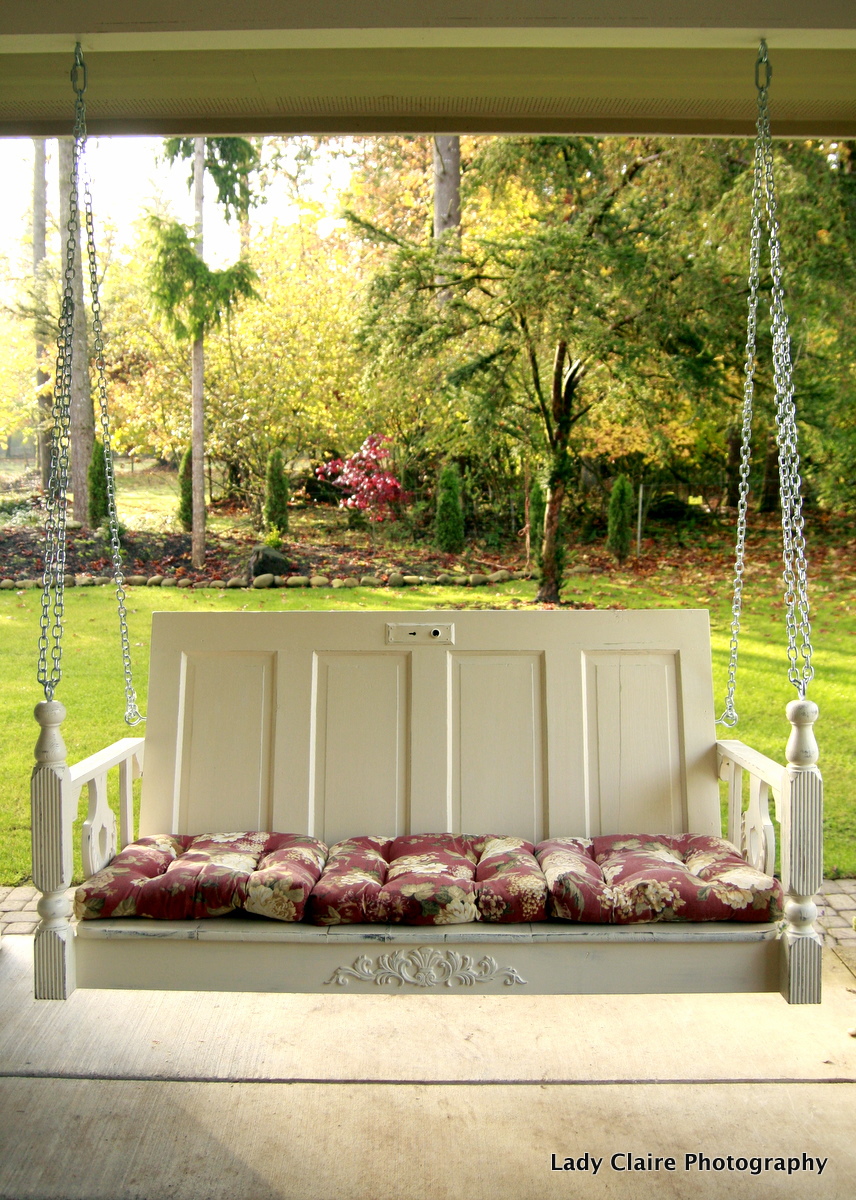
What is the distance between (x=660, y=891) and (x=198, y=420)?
4697mm

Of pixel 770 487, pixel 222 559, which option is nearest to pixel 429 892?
pixel 222 559

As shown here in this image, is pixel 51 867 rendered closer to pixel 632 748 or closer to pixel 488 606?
pixel 632 748

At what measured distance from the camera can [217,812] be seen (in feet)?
7.77

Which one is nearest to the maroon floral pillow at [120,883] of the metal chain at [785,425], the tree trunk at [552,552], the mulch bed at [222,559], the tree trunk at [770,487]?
the metal chain at [785,425]

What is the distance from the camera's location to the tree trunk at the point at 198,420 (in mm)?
5785

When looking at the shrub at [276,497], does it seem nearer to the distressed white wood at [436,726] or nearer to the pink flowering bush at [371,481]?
the pink flowering bush at [371,481]

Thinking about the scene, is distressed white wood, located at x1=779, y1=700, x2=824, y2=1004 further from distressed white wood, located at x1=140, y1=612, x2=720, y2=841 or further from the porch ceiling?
the porch ceiling

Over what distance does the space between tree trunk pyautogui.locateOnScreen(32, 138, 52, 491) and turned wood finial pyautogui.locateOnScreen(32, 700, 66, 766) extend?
4332mm

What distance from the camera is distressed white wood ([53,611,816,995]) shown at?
235 centimetres

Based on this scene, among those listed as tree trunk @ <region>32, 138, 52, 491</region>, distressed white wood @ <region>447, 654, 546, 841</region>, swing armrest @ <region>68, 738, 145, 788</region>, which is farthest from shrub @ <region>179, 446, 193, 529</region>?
distressed white wood @ <region>447, 654, 546, 841</region>

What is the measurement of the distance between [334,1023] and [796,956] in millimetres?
1224

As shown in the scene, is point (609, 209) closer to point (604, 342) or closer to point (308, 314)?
point (604, 342)

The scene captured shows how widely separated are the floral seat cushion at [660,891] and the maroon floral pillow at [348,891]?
0.35 metres

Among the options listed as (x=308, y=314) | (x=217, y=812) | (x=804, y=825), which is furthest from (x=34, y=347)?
(x=804, y=825)
